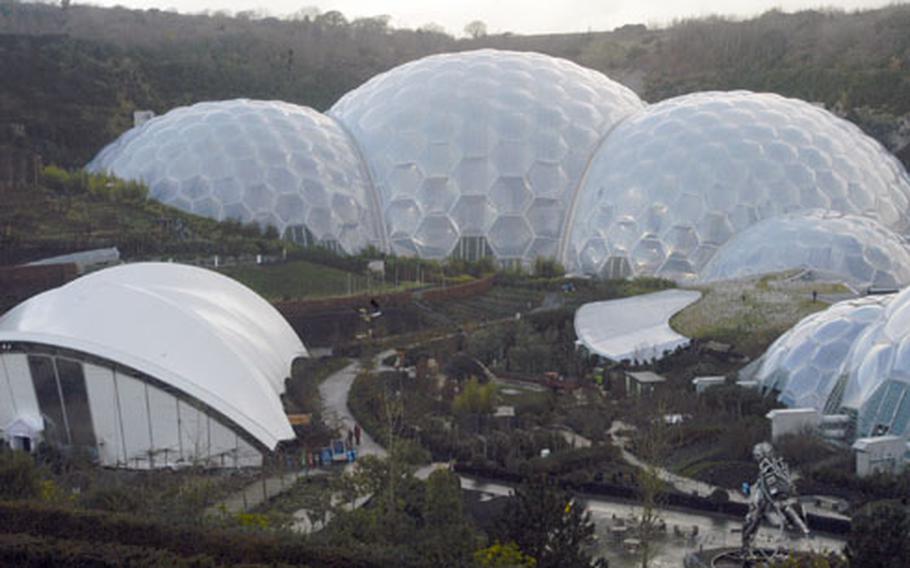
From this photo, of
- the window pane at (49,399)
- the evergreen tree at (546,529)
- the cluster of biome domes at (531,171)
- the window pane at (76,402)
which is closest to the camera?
the evergreen tree at (546,529)

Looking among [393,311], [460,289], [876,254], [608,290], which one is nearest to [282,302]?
[393,311]

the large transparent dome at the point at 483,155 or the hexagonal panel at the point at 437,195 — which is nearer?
the large transparent dome at the point at 483,155

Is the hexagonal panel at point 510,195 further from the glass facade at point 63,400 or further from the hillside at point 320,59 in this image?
the glass facade at point 63,400

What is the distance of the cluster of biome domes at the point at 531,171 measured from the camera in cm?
3278

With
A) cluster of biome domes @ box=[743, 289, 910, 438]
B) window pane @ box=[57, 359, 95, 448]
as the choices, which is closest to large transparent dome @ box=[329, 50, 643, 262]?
cluster of biome domes @ box=[743, 289, 910, 438]

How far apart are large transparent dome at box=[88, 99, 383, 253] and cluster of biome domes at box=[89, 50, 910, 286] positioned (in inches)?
2.3

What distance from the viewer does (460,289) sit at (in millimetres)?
31188

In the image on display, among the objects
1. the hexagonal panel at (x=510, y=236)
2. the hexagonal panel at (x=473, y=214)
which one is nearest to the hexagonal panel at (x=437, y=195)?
the hexagonal panel at (x=473, y=214)

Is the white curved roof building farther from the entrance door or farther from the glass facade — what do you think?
the entrance door

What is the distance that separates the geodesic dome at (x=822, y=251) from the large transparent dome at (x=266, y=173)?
11.3 meters

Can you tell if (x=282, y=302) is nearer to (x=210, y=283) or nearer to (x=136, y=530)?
(x=210, y=283)

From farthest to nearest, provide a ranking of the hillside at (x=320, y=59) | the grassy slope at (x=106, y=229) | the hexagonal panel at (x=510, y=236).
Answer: the hillside at (x=320, y=59) < the hexagonal panel at (x=510, y=236) < the grassy slope at (x=106, y=229)

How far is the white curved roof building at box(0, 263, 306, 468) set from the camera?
18.2 metres

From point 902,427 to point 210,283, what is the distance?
1293 centimetres
